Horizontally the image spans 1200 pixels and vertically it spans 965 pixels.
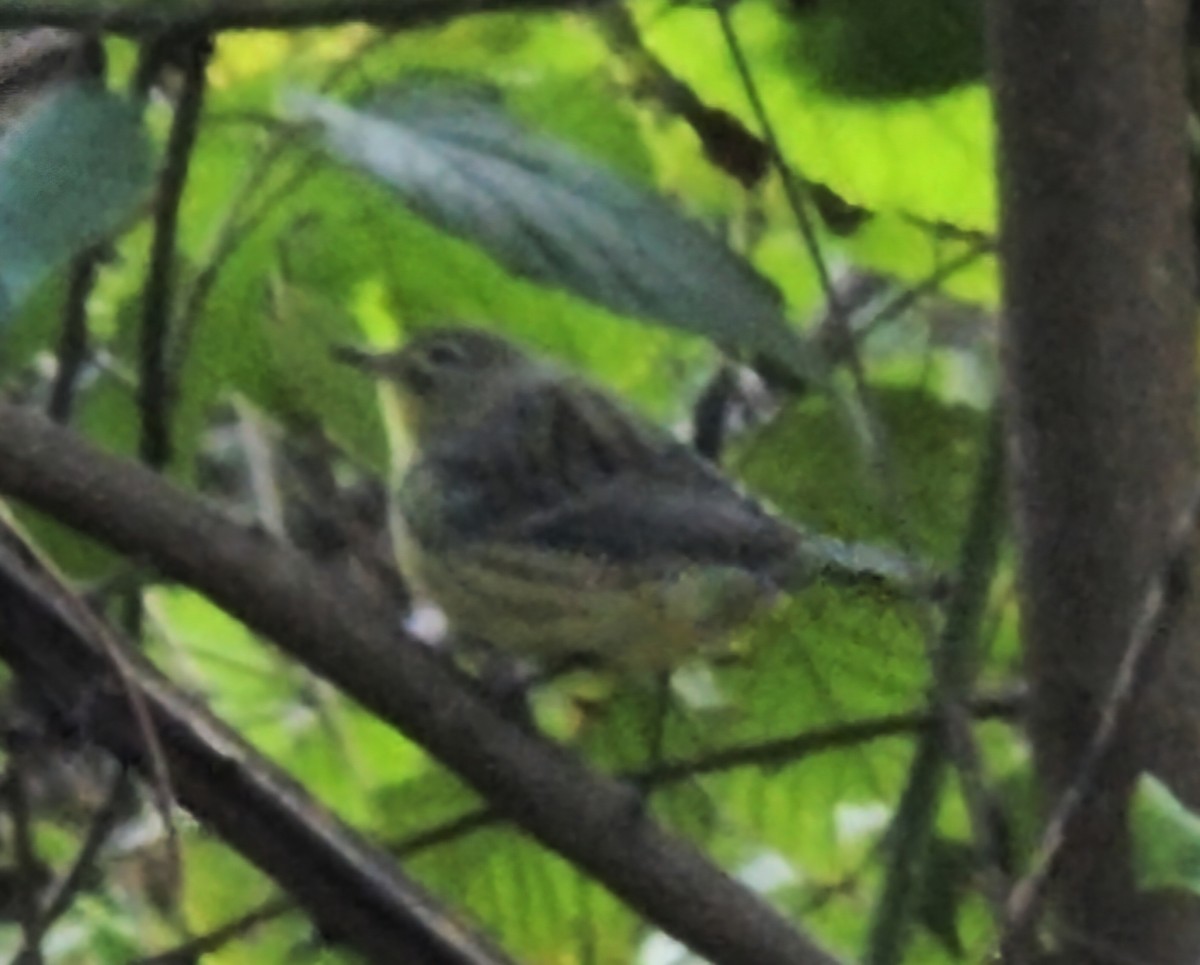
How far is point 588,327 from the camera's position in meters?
0.85

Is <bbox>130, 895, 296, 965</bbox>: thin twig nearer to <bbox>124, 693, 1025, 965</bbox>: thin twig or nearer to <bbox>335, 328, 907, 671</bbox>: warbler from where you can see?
<bbox>124, 693, 1025, 965</bbox>: thin twig

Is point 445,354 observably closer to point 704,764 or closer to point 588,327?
point 588,327

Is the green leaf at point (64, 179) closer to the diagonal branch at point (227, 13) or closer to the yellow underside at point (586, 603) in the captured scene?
the diagonal branch at point (227, 13)

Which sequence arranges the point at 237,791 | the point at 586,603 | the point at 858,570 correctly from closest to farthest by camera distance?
the point at 237,791
the point at 858,570
the point at 586,603

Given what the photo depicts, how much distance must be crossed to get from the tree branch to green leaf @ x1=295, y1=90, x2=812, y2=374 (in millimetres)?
116

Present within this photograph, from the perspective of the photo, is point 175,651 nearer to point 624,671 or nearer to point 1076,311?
point 624,671

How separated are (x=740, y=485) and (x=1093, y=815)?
33 centimetres

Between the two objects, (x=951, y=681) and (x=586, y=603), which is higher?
(x=951, y=681)

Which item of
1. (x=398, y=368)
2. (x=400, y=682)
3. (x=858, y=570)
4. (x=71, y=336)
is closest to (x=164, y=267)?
(x=71, y=336)

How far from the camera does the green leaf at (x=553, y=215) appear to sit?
50 centimetres

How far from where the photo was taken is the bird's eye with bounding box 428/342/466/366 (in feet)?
3.56

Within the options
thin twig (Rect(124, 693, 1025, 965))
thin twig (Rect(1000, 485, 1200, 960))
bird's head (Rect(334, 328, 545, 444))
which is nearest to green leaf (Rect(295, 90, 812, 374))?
thin twig (Rect(1000, 485, 1200, 960))

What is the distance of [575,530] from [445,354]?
133 millimetres

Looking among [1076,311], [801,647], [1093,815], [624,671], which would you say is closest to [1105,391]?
[1076,311]
